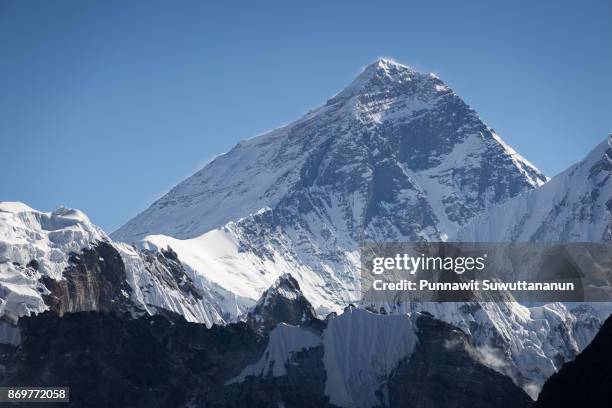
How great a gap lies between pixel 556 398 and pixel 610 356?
8.45 m

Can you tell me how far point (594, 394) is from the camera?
629 feet

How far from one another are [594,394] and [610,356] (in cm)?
936

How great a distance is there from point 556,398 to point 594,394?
245 inches

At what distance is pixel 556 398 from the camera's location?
196750 millimetres

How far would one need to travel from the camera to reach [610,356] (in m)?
200
